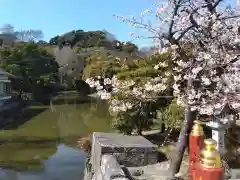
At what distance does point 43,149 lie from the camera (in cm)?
1323

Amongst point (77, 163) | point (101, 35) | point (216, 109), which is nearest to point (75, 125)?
point (77, 163)

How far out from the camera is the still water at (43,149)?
10078 millimetres

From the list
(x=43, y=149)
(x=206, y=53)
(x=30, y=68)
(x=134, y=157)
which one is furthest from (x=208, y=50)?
(x=30, y=68)

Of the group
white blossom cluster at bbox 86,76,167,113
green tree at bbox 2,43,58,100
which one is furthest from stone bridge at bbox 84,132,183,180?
green tree at bbox 2,43,58,100

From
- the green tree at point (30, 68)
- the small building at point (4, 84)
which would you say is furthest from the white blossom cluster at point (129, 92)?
the green tree at point (30, 68)

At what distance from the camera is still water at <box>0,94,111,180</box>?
10.1 meters

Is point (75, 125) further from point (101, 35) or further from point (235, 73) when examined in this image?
point (101, 35)

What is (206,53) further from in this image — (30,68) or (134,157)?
(30,68)

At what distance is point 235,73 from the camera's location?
203 inches

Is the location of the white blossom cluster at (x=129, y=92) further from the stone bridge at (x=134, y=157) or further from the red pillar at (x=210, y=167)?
the red pillar at (x=210, y=167)

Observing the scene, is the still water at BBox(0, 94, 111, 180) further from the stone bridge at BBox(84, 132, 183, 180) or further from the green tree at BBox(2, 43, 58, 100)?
the green tree at BBox(2, 43, 58, 100)

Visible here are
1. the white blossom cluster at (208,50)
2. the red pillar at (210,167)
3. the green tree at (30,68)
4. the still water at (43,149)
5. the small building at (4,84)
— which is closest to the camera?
the red pillar at (210,167)

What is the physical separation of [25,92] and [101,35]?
3142 centimetres

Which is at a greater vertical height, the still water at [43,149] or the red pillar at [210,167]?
the red pillar at [210,167]
